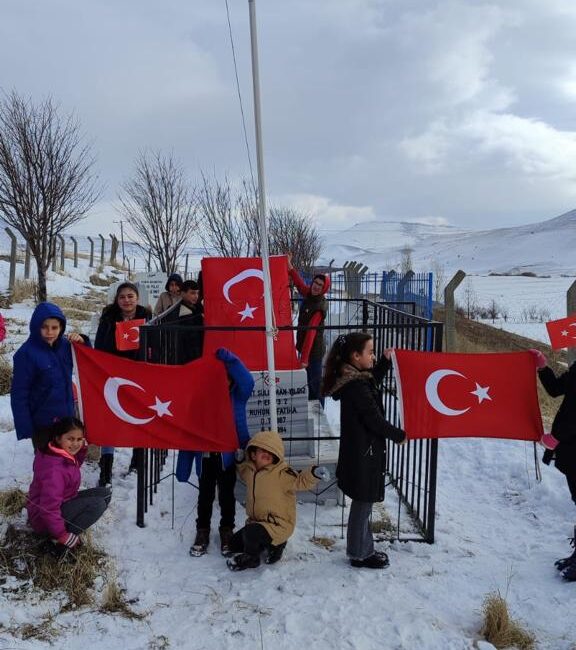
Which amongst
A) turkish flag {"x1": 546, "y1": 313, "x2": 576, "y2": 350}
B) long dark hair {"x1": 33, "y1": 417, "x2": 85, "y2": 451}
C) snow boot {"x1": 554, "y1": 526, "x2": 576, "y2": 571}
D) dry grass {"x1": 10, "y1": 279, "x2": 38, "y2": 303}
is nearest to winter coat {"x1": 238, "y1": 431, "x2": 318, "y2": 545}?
long dark hair {"x1": 33, "y1": 417, "x2": 85, "y2": 451}

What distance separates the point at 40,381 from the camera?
13.9 feet

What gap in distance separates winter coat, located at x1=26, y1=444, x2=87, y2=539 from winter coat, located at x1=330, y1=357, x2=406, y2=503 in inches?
75.7

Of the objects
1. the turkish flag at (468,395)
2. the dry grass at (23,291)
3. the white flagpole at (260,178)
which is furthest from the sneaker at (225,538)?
the dry grass at (23,291)

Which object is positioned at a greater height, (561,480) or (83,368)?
(83,368)

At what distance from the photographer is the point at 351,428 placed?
3.79m

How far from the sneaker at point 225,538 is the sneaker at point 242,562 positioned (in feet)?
0.49

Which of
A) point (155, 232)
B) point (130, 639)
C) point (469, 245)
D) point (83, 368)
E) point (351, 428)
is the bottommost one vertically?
point (130, 639)

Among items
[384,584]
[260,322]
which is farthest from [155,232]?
[384,584]

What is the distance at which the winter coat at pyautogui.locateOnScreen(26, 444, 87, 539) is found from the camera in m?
3.71

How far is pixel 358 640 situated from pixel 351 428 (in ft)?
4.14

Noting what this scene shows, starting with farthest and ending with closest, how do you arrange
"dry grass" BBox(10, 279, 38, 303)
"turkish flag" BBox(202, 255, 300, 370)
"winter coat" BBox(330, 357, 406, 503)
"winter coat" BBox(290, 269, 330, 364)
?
"dry grass" BBox(10, 279, 38, 303)
"winter coat" BBox(290, 269, 330, 364)
"turkish flag" BBox(202, 255, 300, 370)
"winter coat" BBox(330, 357, 406, 503)

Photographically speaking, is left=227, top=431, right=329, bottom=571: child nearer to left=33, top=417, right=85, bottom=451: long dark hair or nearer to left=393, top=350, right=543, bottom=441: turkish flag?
left=393, top=350, right=543, bottom=441: turkish flag

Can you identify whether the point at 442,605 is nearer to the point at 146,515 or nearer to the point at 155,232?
the point at 146,515

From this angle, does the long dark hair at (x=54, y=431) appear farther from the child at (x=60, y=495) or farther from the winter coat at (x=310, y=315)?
the winter coat at (x=310, y=315)
